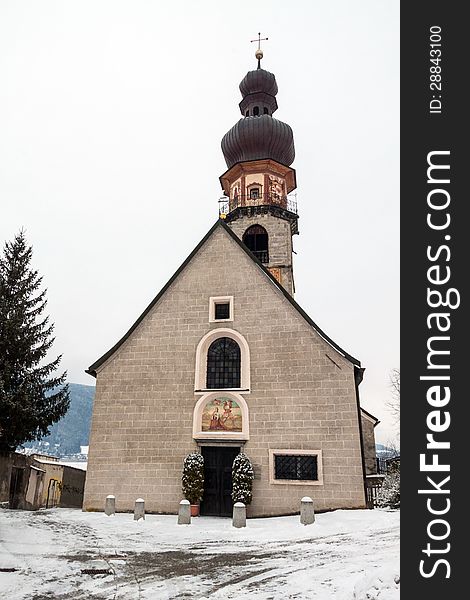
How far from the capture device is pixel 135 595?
727cm

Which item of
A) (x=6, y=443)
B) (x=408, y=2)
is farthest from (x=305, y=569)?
(x=6, y=443)

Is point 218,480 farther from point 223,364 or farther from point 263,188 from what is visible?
point 263,188

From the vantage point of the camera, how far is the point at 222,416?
18.7 metres

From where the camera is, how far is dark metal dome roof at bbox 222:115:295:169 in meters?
33.2

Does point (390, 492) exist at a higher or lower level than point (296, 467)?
lower

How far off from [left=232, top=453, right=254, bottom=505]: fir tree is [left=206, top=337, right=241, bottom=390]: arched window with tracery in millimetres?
2927

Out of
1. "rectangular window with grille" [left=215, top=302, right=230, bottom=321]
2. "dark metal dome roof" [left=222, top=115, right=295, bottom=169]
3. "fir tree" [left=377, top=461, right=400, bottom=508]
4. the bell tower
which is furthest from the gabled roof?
"dark metal dome roof" [left=222, top=115, right=295, bottom=169]

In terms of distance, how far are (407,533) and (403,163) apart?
175 inches

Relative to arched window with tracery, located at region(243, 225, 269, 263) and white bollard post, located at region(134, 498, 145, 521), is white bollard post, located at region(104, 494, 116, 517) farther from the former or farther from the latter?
arched window with tracery, located at region(243, 225, 269, 263)

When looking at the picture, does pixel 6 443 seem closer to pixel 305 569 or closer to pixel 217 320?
pixel 217 320

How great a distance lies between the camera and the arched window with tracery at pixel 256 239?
3262 cm

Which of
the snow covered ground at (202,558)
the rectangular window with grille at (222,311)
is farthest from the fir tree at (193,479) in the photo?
the rectangular window with grille at (222,311)

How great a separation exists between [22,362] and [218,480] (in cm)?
1060

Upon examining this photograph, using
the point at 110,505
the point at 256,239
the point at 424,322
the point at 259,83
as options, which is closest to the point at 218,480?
the point at 110,505
